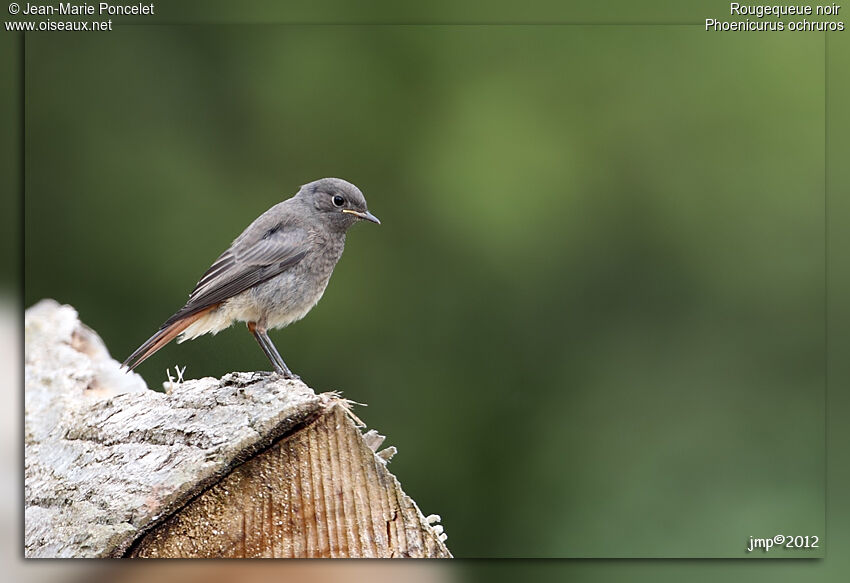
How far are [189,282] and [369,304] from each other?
3.08 ft

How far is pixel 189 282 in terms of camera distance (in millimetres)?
4918

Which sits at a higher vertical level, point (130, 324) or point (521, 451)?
point (130, 324)

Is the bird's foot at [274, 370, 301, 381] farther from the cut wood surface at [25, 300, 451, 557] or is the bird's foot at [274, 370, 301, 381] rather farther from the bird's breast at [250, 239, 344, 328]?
the bird's breast at [250, 239, 344, 328]

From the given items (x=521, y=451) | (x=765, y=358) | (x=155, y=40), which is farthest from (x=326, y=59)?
(x=765, y=358)

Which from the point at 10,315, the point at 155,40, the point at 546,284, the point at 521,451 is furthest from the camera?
the point at 546,284

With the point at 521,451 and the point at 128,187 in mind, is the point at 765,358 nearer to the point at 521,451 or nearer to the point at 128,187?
the point at 521,451

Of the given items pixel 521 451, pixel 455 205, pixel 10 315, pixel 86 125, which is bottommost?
pixel 521 451

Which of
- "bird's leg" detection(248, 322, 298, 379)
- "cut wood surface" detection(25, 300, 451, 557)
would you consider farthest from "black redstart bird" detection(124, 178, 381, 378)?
"cut wood surface" detection(25, 300, 451, 557)

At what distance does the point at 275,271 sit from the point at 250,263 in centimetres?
10

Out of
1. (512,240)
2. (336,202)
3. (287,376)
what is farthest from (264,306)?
(512,240)

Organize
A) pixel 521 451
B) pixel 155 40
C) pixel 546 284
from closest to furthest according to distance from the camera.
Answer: pixel 155 40 < pixel 521 451 < pixel 546 284

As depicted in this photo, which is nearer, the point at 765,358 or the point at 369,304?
the point at 765,358

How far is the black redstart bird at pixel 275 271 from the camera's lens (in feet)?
13.5

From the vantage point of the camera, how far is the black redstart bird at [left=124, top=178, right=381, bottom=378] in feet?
13.5
